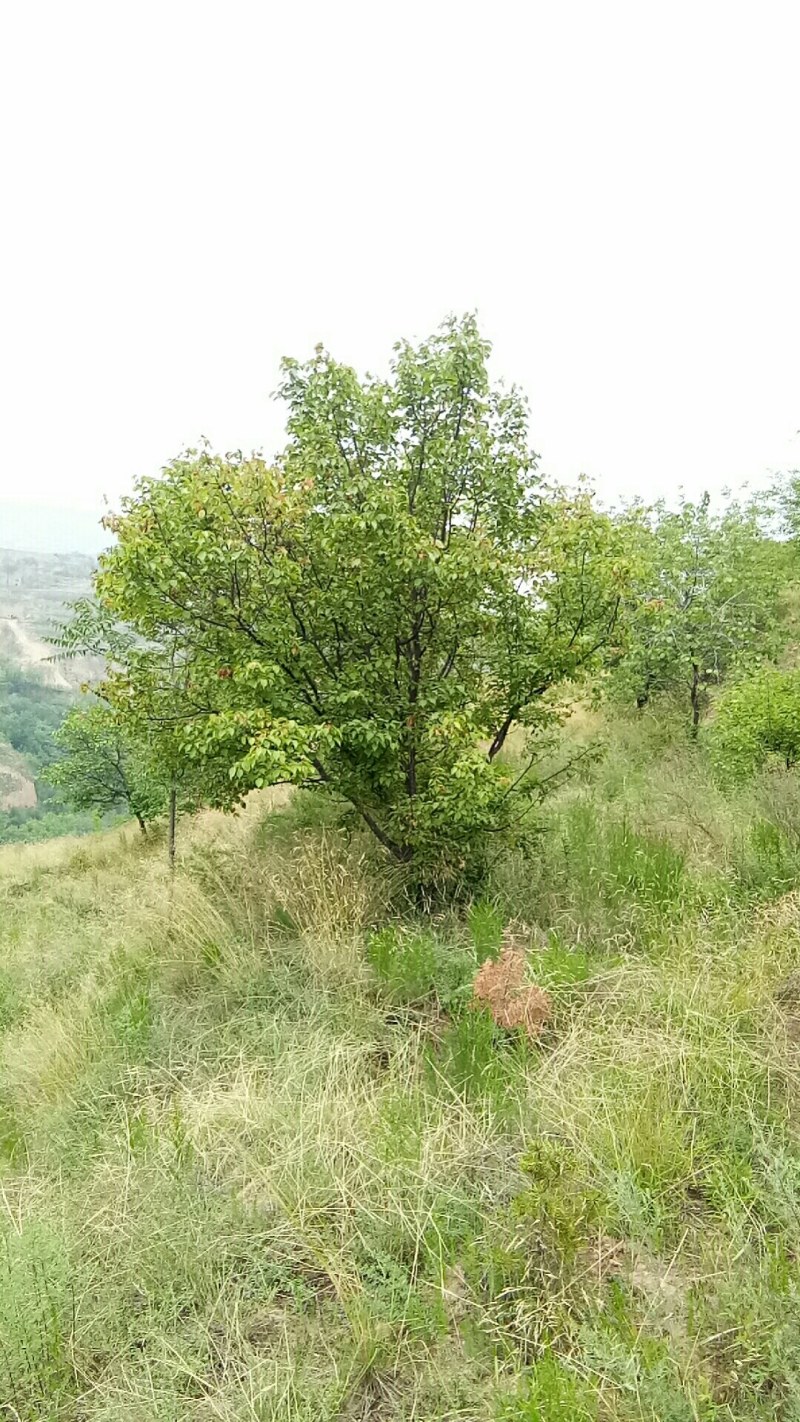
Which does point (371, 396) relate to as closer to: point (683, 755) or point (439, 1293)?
point (439, 1293)

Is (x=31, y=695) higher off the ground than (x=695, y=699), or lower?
lower

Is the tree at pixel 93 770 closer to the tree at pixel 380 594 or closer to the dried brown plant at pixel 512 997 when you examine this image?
the tree at pixel 380 594

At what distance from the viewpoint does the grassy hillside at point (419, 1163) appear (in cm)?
200

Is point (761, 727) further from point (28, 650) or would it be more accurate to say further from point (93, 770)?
point (28, 650)

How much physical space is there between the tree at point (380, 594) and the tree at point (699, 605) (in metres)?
5.24

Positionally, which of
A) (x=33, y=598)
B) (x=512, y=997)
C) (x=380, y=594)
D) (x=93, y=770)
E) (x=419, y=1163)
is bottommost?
(x=93, y=770)

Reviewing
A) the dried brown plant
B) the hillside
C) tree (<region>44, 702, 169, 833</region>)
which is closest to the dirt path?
the hillside

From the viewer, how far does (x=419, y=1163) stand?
2.63 m

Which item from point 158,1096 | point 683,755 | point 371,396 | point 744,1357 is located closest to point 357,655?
point 371,396

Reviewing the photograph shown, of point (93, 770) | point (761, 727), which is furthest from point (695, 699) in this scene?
point (93, 770)

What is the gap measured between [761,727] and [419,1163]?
481 centimetres

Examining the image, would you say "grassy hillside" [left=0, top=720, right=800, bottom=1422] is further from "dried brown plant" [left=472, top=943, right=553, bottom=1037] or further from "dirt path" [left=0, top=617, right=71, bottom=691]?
"dirt path" [left=0, top=617, right=71, bottom=691]

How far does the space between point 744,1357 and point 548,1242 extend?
55cm

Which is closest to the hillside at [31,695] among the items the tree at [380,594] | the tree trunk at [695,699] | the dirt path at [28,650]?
the dirt path at [28,650]
